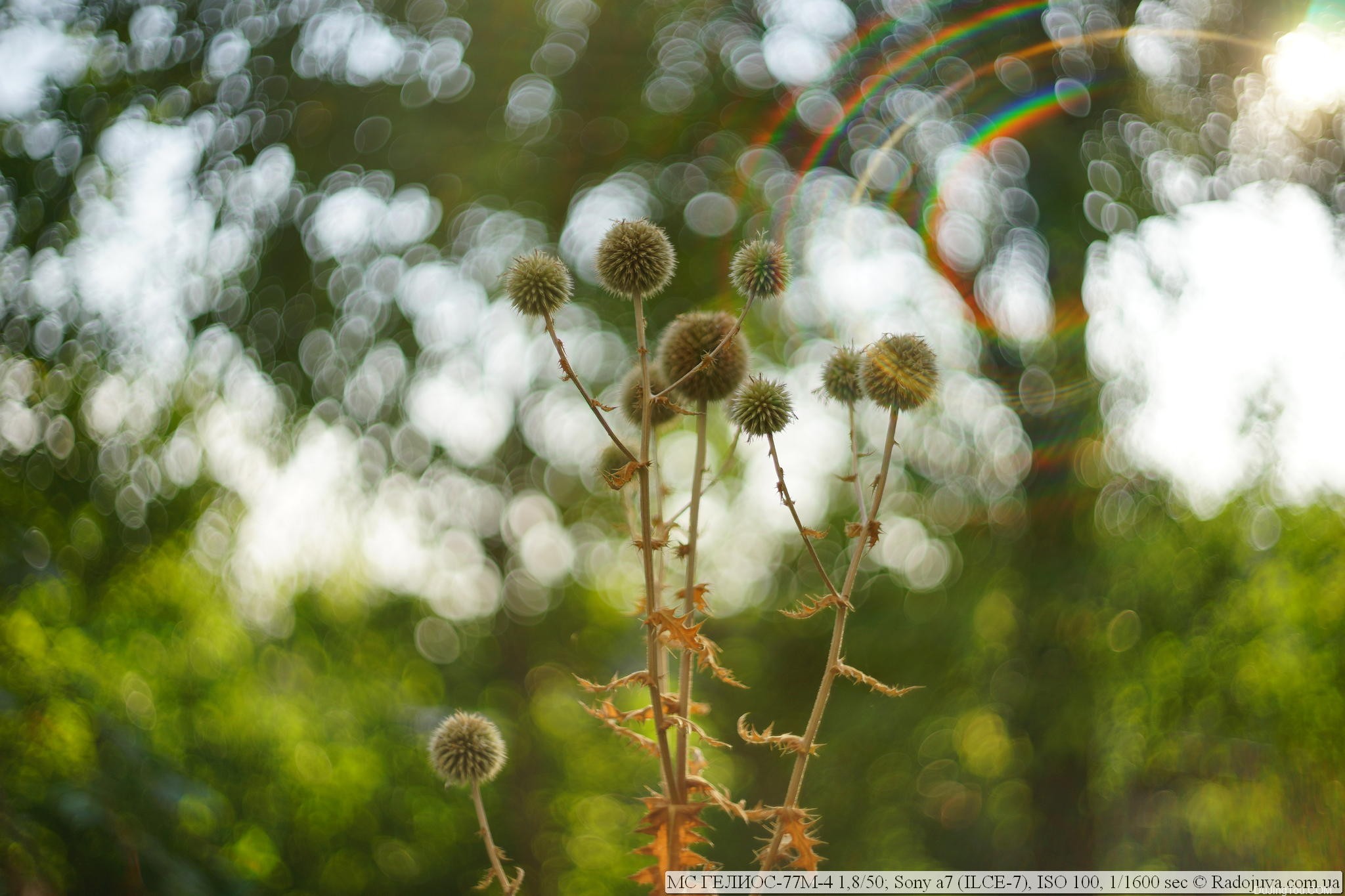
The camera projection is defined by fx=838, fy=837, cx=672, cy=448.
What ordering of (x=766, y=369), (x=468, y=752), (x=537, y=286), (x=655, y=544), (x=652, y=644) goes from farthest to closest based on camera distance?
(x=766, y=369)
(x=468, y=752)
(x=537, y=286)
(x=655, y=544)
(x=652, y=644)

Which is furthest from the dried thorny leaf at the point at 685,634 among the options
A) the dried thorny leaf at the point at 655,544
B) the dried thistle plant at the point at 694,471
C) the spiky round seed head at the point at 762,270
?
the spiky round seed head at the point at 762,270

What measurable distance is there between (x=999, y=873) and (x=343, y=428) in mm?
8877

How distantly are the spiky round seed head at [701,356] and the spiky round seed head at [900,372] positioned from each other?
1.03 ft

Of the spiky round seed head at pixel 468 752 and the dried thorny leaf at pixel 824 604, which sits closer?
the dried thorny leaf at pixel 824 604

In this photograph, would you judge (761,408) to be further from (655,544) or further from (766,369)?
(766,369)

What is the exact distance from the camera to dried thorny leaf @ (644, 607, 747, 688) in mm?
1498

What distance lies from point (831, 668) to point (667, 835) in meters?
0.43

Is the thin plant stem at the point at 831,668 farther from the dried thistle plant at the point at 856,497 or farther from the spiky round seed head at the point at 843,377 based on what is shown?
the spiky round seed head at the point at 843,377

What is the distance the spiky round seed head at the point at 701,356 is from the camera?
6.63ft

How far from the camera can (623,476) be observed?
66.9 inches

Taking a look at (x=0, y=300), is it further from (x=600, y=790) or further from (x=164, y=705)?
(x=600, y=790)

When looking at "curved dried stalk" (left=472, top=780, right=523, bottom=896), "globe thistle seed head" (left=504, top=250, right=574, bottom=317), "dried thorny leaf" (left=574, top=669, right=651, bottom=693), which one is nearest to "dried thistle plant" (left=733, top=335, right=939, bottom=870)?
"dried thorny leaf" (left=574, top=669, right=651, bottom=693)

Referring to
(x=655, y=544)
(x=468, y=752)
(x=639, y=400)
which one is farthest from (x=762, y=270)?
(x=468, y=752)

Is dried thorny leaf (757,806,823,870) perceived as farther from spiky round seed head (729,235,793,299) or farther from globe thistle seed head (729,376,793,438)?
spiky round seed head (729,235,793,299)
